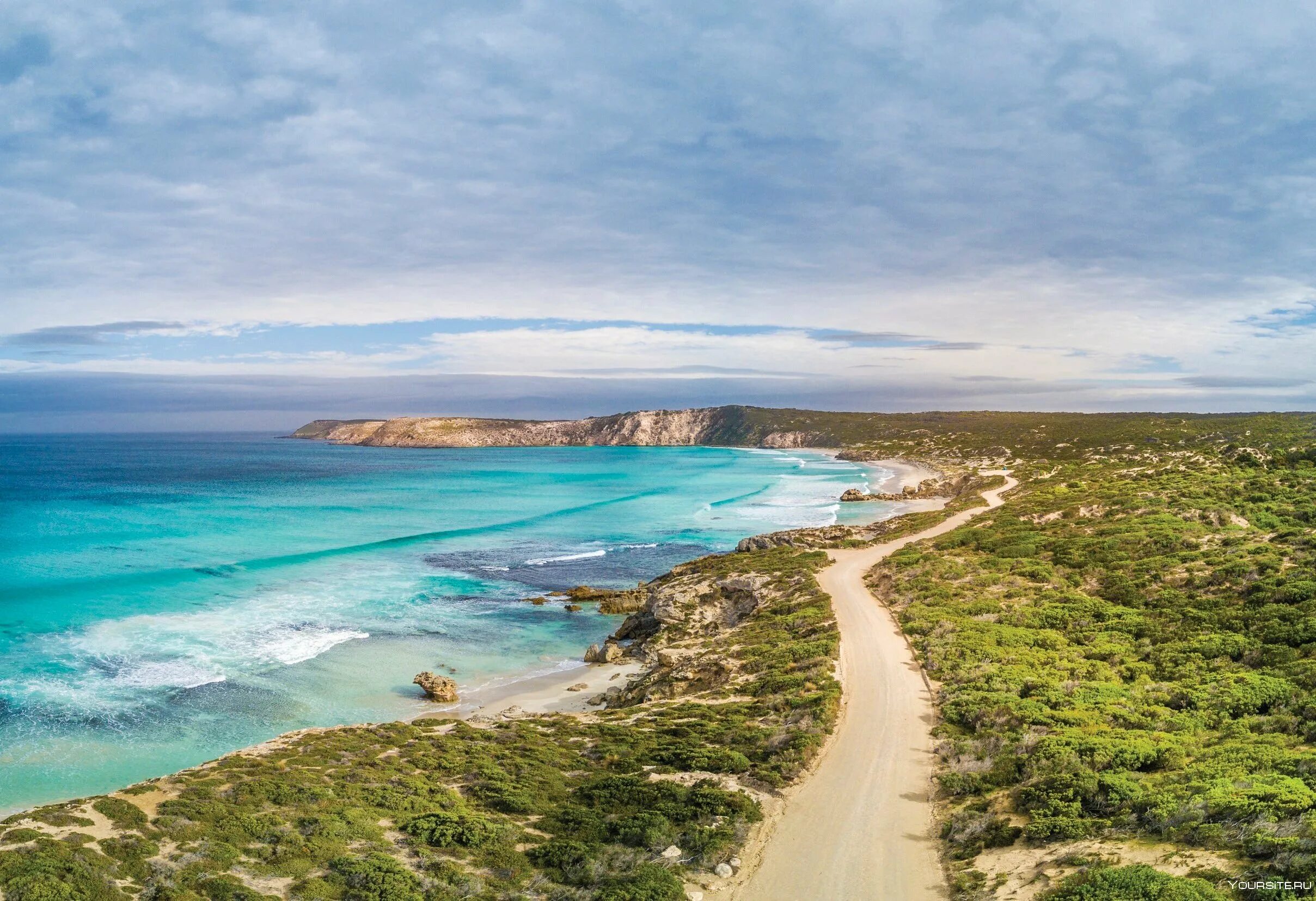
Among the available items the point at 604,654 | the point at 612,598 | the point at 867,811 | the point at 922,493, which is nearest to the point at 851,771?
the point at 867,811

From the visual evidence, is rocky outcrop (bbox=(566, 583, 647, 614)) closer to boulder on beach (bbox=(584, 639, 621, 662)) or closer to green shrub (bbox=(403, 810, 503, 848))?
boulder on beach (bbox=(584, 639, 621, 662))

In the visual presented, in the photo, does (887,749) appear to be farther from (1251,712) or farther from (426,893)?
(426,893)

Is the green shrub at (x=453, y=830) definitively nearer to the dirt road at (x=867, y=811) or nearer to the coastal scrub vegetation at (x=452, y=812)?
the coastal scrub vegetation at (x=452, y=812)

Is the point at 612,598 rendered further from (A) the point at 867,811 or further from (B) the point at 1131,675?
(A) the point at 867,811

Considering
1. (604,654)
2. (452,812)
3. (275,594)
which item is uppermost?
(452,812)

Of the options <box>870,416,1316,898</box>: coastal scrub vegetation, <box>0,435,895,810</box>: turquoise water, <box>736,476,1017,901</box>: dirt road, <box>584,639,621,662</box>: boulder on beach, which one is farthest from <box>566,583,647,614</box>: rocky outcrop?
<box>736,476,1017,901</box>: dirt road

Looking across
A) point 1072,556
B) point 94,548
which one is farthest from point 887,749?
point 94,548
